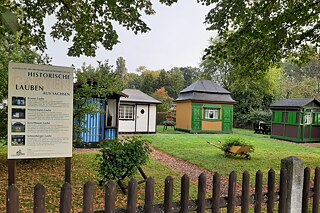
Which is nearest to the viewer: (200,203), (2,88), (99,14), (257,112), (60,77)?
(200,203)

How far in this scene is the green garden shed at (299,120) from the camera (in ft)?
54.0

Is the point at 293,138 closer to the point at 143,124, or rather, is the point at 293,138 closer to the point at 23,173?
the point at 143,124

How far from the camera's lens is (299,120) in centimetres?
1631

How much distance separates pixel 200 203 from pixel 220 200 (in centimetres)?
25

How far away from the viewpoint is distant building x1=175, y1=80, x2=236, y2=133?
20531mm

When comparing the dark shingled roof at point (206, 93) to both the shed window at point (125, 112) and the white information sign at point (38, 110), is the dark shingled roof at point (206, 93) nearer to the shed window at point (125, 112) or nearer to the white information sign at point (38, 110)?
the shed window at point (125, 112)

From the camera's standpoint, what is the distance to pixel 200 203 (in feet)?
7.77

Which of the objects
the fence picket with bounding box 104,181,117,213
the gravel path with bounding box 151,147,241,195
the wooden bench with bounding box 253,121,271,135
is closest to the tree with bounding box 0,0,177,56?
the fence picket with bounding box 104,181,117,213

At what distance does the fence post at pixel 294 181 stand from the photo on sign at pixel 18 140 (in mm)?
3244

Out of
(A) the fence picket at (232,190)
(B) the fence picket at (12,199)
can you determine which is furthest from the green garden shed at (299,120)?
(B) the fence picket at (12,199)

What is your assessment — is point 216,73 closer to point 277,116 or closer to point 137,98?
point 277,116

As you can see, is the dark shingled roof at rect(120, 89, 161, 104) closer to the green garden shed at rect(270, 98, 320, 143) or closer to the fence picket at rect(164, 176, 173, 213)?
the green garden shed at rect(270, 98, 320, 143)

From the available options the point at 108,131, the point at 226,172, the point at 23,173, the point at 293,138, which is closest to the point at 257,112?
the point at 293,138

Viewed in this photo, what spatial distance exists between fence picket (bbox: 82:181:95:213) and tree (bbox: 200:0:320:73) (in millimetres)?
4402
